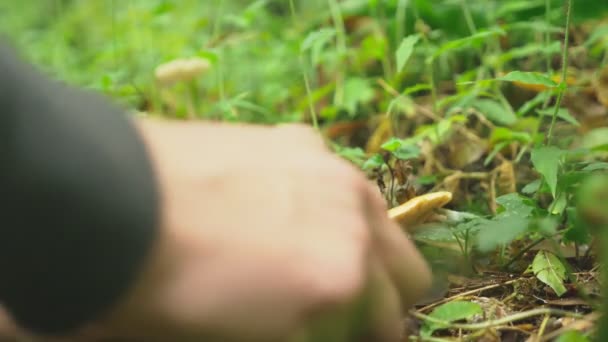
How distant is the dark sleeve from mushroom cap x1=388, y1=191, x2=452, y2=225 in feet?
1.91

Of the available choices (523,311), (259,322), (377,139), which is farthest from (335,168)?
(377,139)

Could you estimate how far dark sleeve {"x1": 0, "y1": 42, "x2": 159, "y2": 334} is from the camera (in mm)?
609

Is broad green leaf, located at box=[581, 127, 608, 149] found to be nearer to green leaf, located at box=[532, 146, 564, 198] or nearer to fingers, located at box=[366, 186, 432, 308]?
green leaf, located at box=[532, 146, 564, 198]

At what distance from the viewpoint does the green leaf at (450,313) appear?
38.4 inches

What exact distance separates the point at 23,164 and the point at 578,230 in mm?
835

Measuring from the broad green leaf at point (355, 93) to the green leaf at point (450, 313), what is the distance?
1.09 metres

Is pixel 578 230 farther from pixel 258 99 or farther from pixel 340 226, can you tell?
pixel 258 99

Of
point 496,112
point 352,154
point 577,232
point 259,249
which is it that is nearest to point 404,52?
point 352,154

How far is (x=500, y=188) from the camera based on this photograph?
1.60 metres

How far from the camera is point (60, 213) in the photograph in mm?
609

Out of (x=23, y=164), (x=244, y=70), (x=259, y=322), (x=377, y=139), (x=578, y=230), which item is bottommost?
(x=244, y=70)

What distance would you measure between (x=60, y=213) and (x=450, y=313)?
0.57 meters

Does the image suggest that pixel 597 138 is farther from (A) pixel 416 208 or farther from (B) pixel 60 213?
(B) pixel 60 213

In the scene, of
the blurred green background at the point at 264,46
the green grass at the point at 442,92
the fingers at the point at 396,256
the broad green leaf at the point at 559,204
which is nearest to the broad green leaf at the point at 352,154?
the green grass at the point at 442,92
